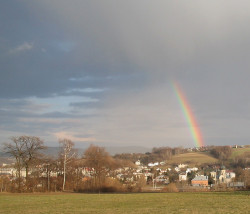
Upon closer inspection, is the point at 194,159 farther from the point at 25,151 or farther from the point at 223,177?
the point at 25,151

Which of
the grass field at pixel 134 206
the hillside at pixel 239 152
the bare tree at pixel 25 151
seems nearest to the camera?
the grass field at pixel 134 206

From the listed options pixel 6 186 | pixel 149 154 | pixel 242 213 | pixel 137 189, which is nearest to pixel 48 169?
pixel 6 186

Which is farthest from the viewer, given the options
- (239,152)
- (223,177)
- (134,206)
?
(239,152)

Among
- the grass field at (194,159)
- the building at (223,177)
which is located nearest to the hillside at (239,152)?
the grass field at (194,159)

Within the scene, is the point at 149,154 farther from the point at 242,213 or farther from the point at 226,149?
the point at 242,213

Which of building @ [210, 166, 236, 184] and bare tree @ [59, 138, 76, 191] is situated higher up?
bare tree @ [59, 138, 76, 191]

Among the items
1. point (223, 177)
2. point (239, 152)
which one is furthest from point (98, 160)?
point (239, 152)

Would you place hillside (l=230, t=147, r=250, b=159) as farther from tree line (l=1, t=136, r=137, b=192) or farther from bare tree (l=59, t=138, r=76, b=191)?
bare tree (l=59, t=138, r=76, b=191)

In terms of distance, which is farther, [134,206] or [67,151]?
[67,151]

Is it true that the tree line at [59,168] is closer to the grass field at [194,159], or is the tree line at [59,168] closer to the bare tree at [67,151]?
the bare tree at [67,151]

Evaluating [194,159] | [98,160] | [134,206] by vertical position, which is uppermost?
[98,160]

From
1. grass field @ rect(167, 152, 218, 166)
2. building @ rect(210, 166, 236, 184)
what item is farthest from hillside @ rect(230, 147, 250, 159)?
building @ rect(210, 166, 236, 184)

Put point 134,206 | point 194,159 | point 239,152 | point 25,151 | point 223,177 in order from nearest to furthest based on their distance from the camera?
point 134,206 < point 25,151 < point 223,177 < point 239,152 < point 194,159

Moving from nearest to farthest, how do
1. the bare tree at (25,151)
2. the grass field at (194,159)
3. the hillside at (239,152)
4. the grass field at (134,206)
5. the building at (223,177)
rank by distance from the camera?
the grass field at (134,206) < the bare tree at (25,151) < the building at (223,177) < the hillside at (239,152) < the grass field at (194,159)
